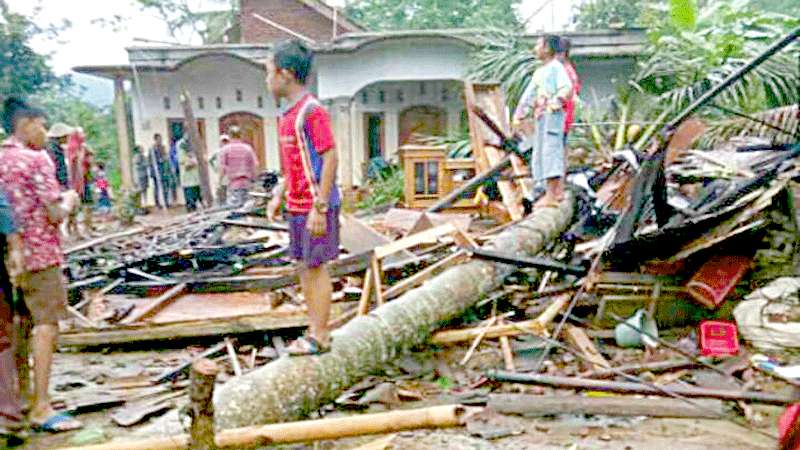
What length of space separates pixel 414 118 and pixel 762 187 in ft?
42.7

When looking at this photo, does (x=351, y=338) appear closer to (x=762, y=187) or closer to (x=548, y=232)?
(x=548, y=232)

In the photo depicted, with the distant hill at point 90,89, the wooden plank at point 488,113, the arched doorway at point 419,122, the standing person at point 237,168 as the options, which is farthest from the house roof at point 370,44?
the wooden plank at point 488,113

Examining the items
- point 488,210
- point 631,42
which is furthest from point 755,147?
point 631,42

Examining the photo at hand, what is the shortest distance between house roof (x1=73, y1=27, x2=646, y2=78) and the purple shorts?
11.3 metres

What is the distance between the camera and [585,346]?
511 cm

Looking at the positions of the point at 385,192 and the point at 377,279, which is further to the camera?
the point at 385,192

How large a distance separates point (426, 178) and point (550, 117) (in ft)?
13.1

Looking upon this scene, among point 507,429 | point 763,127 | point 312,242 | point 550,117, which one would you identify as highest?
point 550,117

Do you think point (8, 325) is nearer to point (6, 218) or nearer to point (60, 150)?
point (6, 218)

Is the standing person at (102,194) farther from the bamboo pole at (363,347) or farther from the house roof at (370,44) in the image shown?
Result: the bamboo pole at (363,347)

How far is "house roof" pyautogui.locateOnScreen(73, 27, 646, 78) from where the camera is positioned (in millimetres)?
14523

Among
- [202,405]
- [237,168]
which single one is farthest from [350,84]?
[202,405]

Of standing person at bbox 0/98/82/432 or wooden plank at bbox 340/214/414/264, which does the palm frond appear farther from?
standing person at bbox 0/98/82/432

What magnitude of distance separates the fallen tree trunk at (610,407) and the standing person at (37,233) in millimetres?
2646
